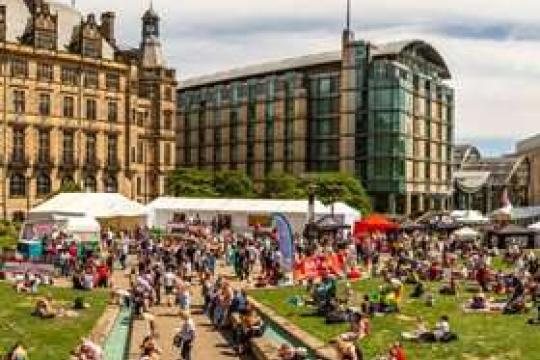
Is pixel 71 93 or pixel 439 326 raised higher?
pixel 71 93

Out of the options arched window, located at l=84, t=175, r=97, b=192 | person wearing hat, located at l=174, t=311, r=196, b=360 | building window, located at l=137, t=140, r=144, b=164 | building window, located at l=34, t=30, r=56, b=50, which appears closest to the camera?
person wearing hat, located at l=174, t=311, r=196, b=360

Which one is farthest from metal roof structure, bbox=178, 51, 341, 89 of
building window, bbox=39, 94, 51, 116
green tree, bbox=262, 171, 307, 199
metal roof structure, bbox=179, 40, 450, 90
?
building window, bbox=39, 94, 51, 116

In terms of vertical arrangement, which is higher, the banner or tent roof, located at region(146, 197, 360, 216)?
tent roof, located at region(146, 197, 360, 216)

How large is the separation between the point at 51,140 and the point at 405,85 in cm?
4846

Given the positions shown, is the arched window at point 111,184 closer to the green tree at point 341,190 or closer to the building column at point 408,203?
the green tree at point 341,190

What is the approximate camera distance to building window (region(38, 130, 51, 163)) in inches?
3996

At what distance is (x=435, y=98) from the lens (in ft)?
462

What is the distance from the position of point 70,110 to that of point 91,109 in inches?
118

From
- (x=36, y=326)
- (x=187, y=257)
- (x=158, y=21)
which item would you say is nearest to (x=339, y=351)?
(x=36, y=326)

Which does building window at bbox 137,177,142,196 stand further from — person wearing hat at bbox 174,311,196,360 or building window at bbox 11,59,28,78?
person wearing hat at bbox 174,311,196,360

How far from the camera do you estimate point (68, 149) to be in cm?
10456

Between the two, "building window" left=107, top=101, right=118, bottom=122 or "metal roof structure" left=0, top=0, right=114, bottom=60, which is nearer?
"metal roof structure" left=0, top=0, right=114, bottom=60

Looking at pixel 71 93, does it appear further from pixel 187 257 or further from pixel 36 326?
pixel 36 326

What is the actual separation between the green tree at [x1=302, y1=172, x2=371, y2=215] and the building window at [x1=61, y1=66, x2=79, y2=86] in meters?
26.9
